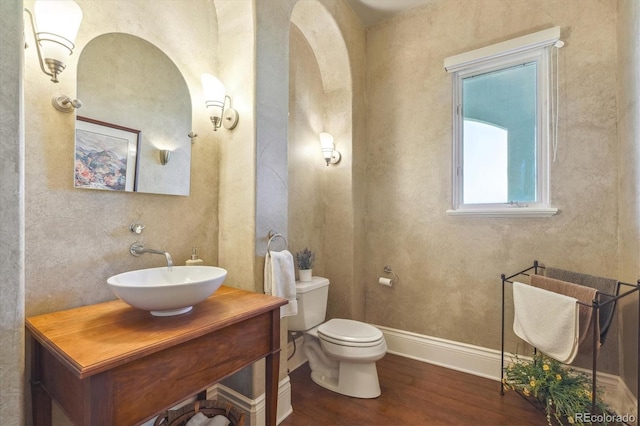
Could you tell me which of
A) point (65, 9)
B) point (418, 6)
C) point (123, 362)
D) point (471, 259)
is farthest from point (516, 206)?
point (65, 9)

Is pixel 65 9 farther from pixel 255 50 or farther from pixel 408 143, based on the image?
pixel 408 143

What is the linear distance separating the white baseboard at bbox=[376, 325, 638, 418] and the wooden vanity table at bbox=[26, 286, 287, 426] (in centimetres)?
148

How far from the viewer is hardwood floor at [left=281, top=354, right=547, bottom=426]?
1668 millimetres

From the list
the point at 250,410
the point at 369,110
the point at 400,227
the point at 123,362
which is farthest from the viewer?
the point at 369,110

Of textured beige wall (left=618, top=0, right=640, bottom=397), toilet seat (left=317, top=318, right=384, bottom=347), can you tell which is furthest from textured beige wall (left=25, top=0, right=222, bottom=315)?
textured beige wall (left=618, top=0, right=640, bottom=397)

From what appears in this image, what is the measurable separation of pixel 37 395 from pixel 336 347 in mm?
1402

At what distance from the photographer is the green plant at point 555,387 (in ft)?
5.01

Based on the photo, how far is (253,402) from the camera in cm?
154

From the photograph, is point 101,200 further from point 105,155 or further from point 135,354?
point 135,354

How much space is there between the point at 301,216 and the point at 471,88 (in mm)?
1692

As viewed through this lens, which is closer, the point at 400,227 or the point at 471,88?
the point at 471,88

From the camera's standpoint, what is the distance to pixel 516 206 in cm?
206

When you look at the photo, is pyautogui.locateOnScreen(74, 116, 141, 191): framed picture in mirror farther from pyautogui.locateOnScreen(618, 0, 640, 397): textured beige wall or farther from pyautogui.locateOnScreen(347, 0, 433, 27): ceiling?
pyautogui.locateOnScreen(618, 0, 640, 397): textured beige wall

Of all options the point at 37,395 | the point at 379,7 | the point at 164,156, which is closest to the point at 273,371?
the point at 37,395
